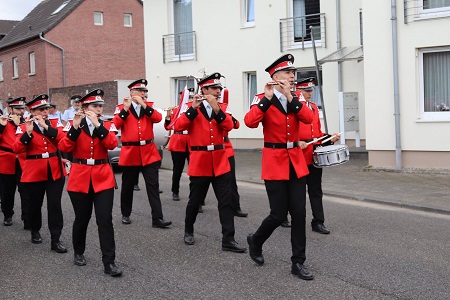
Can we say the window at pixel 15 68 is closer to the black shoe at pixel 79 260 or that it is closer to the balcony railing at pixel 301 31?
the balcony railing at pixel 301 31

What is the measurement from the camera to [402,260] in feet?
22.6

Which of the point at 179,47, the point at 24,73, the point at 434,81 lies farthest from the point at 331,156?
the point at 24,73

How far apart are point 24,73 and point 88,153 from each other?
3481 cm

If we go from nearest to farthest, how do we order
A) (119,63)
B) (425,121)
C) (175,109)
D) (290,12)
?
(175,109) → (425,121) → (290,12) → (119,63)

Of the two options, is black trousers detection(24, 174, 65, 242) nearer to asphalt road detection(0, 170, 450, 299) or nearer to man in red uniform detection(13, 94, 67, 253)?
man in red uniform detection(13, 94, 67, 253)

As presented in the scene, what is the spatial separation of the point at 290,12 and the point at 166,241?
561 inches

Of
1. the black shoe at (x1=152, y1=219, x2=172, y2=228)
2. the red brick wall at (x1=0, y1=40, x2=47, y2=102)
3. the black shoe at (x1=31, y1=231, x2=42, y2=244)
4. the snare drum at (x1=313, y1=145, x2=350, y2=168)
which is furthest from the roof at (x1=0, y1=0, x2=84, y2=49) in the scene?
the snare drum at (x1=313, y1=145, x2=350, y2=168)

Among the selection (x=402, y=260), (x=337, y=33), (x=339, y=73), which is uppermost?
(x=337, y=33)

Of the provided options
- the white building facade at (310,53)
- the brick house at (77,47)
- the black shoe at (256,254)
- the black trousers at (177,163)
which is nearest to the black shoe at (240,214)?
the black trousers at (177,163)

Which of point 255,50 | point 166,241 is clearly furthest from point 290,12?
point 166,241

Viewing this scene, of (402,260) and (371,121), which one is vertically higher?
(371,121)

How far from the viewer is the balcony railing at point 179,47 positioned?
77.7 ft

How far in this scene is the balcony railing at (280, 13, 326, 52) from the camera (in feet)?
65.5

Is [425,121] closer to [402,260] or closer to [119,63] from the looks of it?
[402,260]
